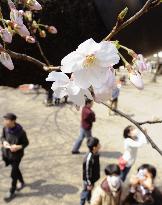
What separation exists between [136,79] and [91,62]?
0.62 feet

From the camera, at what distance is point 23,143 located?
714 centimetres

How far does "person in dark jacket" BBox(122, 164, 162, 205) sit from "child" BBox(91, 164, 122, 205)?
0.68ft

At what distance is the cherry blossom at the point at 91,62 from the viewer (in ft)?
4.07

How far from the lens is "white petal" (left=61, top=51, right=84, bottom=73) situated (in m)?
1.24

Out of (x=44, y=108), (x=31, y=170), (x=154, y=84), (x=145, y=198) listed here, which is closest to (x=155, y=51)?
(x=145, y=198)

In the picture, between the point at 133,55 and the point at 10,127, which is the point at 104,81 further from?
the point at 10,127

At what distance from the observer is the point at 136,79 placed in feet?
4.62

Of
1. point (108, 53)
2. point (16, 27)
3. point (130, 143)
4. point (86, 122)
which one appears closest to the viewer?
point (108, 53)

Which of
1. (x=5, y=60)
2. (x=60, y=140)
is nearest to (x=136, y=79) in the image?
(x=5, y=60)

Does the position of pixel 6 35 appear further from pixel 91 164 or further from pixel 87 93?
pixel 91 164

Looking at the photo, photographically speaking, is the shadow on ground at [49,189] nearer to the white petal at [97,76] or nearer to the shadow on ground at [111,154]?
the shadow on ground at [111,154]

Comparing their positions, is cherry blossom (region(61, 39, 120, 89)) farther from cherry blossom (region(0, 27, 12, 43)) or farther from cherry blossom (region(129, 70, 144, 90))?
cherry blossom (region(0, 27, 12, 43))

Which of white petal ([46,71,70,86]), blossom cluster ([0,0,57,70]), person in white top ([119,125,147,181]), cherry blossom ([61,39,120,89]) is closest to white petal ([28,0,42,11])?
blossom cluster ([0,0,57,70])

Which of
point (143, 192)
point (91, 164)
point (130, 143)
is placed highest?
point (130, 143)
